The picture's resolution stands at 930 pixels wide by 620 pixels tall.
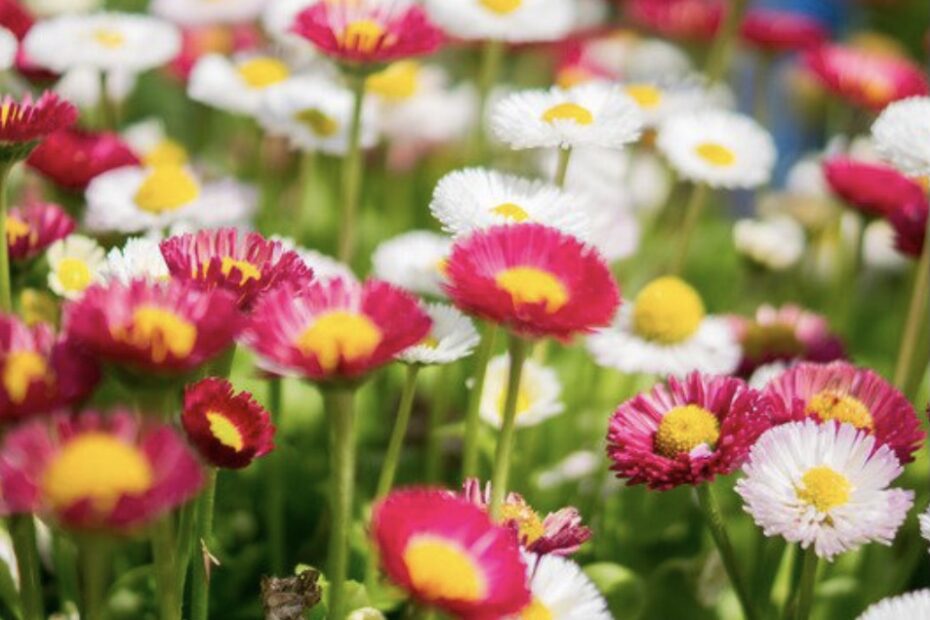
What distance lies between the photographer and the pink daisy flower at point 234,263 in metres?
0.55

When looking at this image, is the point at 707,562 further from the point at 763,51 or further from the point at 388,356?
the point at 763,51

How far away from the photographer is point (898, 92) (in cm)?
104

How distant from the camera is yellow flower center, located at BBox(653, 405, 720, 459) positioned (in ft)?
1.97

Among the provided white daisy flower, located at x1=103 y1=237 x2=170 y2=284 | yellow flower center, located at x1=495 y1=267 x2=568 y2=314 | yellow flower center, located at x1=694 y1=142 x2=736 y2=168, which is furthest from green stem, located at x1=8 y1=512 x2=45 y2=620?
yellow flower center, located at x1=694 y1=142 x2=736 y2=168

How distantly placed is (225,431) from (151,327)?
0.20 ft

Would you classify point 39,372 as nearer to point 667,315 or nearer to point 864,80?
point 667,315

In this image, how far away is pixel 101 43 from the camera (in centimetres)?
95

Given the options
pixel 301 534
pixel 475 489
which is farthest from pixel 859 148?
pixel 475 489

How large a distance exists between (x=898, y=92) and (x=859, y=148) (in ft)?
0.41

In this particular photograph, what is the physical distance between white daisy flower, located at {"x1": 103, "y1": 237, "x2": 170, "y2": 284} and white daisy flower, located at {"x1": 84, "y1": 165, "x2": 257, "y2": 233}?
0.19m

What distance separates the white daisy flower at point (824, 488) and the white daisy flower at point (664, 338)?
0.24 m

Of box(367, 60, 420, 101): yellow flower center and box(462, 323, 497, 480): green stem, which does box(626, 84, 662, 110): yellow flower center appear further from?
box(462, 323, 497, 480): green stem

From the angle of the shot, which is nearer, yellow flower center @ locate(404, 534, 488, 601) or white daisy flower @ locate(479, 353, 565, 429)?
yellow flower center @ locate(404, 534, 488, 601)

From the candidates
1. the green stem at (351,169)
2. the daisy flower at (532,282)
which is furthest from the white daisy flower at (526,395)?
the daisy flower at (532,282)
